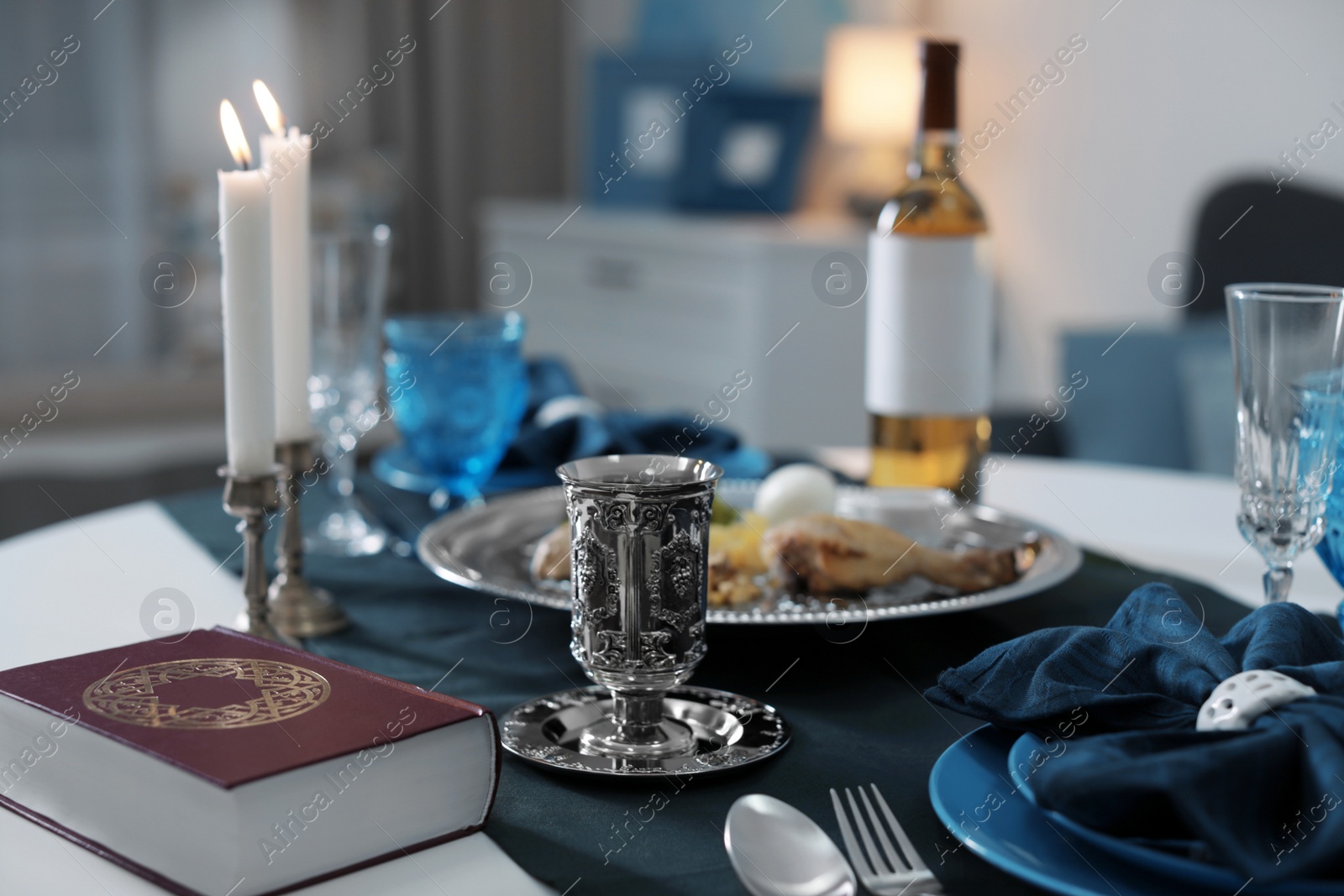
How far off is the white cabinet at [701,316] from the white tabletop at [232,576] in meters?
1.36

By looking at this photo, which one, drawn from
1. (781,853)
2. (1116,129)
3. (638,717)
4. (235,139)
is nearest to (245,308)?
(235,139)

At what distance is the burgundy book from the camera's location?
0.52m

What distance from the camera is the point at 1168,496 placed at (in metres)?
1.38

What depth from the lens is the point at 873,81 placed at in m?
3.13

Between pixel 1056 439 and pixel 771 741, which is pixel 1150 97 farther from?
pixel 771 741

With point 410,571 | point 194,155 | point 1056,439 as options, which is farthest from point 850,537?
point 194,155

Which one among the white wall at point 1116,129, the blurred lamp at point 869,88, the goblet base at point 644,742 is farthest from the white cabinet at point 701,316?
the goblet base at point 644,742

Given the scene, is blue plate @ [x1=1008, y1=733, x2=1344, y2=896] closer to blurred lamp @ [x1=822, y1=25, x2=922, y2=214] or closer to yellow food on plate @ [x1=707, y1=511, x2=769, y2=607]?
yellow food on plate @ [x1=707, y1=511, x2=769, y2=607]

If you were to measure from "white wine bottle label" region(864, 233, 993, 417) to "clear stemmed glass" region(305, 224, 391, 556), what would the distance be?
46cm

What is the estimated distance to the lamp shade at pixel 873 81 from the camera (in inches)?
123

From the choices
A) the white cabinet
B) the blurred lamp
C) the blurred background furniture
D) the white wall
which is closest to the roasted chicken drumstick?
the blurred background furniture

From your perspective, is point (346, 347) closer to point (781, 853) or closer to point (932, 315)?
point (932, 315)

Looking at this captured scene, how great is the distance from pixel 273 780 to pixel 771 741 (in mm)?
268

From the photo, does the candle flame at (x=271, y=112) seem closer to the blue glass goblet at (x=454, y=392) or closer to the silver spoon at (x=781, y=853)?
the blue glass goblet at (x=454, y=392)
